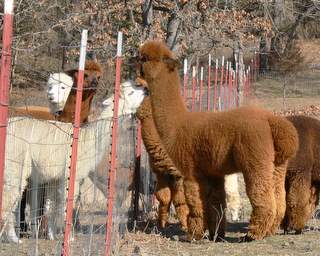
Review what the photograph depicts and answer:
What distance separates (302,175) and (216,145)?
5.36ft

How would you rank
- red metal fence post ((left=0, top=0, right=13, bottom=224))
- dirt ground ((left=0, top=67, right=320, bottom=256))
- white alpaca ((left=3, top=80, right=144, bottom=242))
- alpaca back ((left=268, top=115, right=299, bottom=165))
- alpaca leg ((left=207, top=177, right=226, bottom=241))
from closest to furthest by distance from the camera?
red metal fence post ((left=0, top=0, right=13, bottom=224)), dirt ground ((left=0, top=67, right=320, bottom=256)), white alpaca ((left=3, top=80, right=144, bottom=242)), alpaca back ((left=268, top=115, right=299, bottom=165)), alpaca leg ((left=207, top=177, right=226, bottom=241))

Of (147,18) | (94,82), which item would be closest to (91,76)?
(94,82)

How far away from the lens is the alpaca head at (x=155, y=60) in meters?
8.26

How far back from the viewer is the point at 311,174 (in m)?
9.38

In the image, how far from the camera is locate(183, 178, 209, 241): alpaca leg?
844cm

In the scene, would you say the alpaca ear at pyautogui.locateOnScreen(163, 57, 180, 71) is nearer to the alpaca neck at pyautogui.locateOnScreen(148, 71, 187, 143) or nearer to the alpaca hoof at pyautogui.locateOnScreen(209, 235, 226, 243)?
the alpaca neck at pyautogui.locateOnScreen(148, 71, 187, 143)

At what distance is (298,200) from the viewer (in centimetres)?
920

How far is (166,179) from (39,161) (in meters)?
2.27

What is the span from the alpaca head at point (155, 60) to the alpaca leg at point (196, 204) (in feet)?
4.18

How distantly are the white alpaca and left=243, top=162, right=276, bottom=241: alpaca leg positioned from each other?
5.58 ft

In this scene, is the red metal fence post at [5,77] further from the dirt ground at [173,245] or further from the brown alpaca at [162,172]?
the brown alpaca at [162,172]

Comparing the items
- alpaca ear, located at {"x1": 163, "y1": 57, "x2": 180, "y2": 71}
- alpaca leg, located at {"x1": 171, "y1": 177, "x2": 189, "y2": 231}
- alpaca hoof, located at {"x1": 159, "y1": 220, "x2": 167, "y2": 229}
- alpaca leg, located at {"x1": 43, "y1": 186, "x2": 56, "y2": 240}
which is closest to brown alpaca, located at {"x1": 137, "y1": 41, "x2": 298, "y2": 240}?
alpaca ear, located at {"x1": 163, "y1": 57, "x2": 180, "y2": 71}

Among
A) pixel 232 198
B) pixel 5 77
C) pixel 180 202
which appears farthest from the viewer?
pixel 232 198

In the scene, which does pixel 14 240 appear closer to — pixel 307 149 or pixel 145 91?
pixel 145 91
